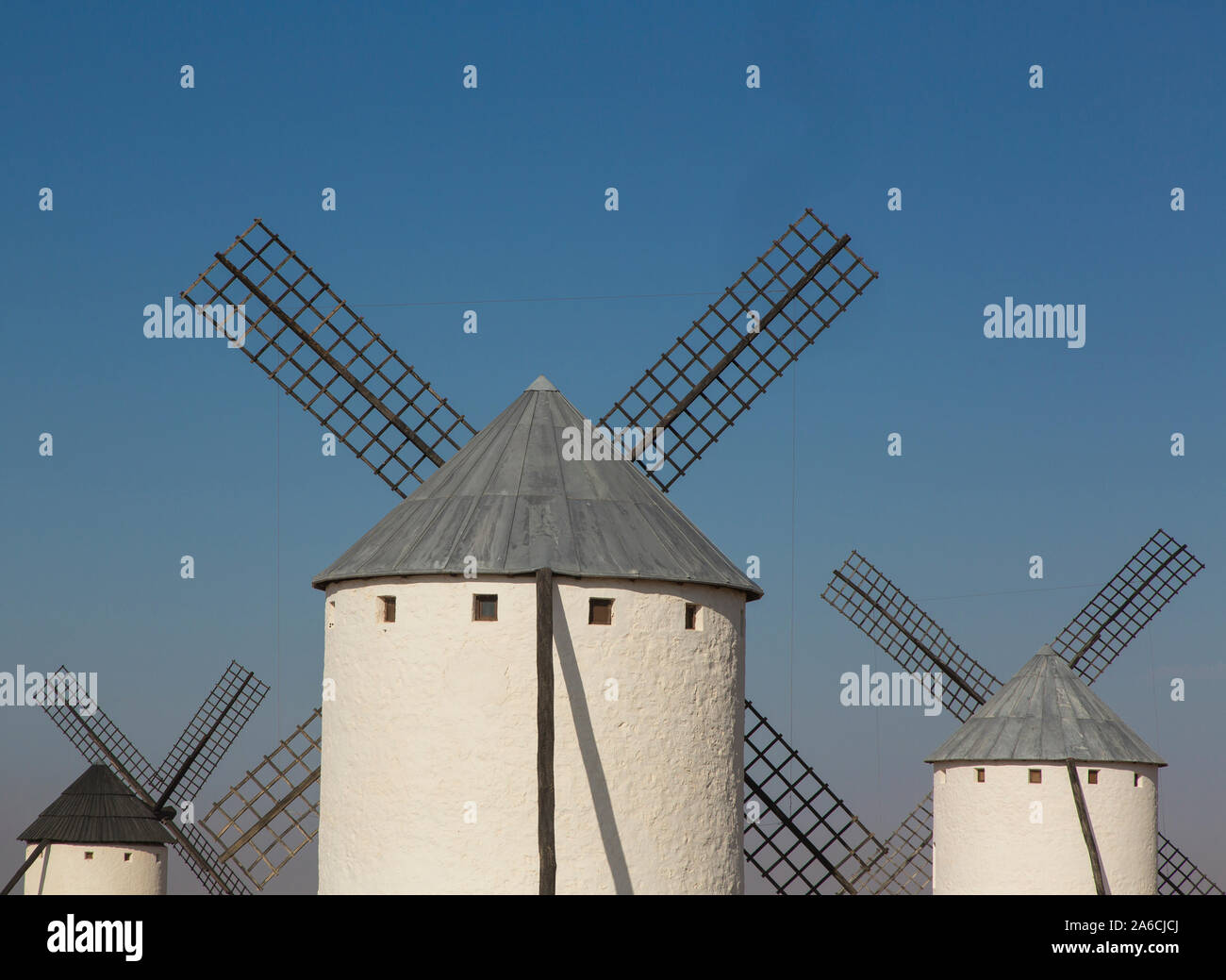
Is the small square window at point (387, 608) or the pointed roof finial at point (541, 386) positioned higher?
the pointed roof finial at point (541, 386)

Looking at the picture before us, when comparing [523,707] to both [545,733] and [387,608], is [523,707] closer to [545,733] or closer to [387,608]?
[545,733]

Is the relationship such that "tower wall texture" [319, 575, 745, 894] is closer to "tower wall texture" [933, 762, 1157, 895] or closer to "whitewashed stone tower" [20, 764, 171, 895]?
"tower wall texture" [933, 762, 1157, 895]

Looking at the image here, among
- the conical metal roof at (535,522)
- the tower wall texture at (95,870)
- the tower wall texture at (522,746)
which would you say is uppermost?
the conical metal roof at (535,522)

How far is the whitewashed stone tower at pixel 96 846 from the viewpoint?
29.5m

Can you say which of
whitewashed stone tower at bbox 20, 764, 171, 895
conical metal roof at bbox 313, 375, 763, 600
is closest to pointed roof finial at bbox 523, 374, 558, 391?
conical metal roof at bbox 313, 375, 763, 600

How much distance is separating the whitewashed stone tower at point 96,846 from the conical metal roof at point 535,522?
16.8m

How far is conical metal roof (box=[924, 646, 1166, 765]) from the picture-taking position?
76.2 feet

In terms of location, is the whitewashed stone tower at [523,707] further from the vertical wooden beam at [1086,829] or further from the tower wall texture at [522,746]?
the vertical wooden beam at [1086,829]

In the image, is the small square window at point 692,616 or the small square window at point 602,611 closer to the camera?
the small square window at point 602,611

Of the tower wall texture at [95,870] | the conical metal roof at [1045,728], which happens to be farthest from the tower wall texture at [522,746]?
the tower wall texture at [95,870]

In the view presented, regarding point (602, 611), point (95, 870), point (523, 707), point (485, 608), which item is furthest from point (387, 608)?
point (95, 870)
